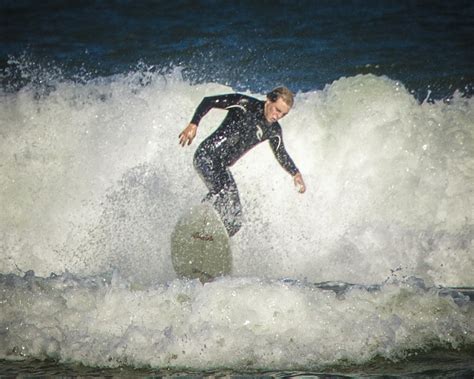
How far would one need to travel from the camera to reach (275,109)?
7.14 m

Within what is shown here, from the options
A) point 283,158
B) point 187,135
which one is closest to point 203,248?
point 187,135

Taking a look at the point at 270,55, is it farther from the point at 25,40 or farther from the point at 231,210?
the point at 231,210

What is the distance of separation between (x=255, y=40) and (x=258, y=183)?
771cm

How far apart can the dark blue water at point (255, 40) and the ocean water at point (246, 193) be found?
0.06 metres

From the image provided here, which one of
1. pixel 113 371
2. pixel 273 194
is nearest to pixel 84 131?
pixel 273 194

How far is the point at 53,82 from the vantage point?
11.4m

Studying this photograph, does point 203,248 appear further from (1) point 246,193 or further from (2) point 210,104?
(1) point 246,193

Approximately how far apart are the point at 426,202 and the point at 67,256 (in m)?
5.19

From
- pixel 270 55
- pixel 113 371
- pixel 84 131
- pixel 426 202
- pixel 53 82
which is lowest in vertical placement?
pixel 113 371

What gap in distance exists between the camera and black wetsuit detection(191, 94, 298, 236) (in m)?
7.26

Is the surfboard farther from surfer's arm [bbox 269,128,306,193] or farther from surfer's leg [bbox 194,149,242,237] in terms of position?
surfer's arm [bbox 269,128,306,193]

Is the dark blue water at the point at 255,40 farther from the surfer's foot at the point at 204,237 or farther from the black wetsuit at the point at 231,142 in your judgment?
the surfer's foot at the point at 204,237

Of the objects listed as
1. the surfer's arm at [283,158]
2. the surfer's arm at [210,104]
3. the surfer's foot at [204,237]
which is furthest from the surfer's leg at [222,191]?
the surfer's arm at [283,158]

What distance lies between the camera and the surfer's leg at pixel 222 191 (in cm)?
719
